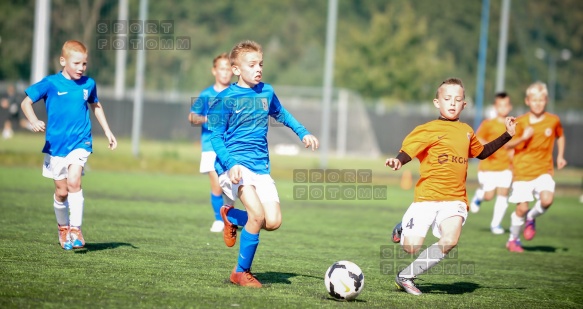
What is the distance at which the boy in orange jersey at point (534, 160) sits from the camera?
11922 mm

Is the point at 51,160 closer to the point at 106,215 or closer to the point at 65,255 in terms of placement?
the point at 65,255

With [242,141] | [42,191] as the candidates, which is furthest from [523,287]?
[42,191]

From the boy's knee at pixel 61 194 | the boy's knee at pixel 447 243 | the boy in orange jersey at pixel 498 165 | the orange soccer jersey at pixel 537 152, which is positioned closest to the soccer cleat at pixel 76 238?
the boy's knee at pixel 61 194

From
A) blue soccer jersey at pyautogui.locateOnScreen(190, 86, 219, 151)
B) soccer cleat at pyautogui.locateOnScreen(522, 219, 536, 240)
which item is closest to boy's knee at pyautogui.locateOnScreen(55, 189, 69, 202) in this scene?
blue soccer jersey at pyautogui.locateOnScreen(190, 86, 219, 151)

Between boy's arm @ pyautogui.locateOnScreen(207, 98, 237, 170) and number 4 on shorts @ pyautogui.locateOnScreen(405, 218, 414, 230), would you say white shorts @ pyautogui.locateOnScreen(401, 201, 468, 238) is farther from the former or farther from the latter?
boy's arm @ pyautogui.locateOnScreen(207, 98, 237, 170)

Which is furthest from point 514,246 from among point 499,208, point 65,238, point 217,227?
point 65,238

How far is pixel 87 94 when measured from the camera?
9.31 metres

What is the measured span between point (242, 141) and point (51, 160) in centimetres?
260

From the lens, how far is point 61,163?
29.9 ft

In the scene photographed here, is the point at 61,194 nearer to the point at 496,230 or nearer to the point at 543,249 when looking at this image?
the point at 543,249

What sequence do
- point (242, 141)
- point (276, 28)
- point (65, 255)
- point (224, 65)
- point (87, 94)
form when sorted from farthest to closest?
1. point (276, 28)
2. point (224, 65)
3. point (87, 94)
4. point (65, 255)
5. point (242, 141)

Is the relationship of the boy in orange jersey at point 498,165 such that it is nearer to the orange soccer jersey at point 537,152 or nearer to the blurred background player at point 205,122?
the orange soccer jersey at point 537,152

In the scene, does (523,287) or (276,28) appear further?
(276,28)

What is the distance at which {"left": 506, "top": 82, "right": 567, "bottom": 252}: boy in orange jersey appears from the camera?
1192 cm
